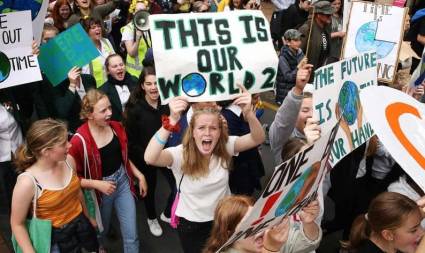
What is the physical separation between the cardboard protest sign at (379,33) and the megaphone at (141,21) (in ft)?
8.09

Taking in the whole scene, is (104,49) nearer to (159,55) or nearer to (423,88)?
(159,55)

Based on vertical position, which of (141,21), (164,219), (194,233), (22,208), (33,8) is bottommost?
(164,219)

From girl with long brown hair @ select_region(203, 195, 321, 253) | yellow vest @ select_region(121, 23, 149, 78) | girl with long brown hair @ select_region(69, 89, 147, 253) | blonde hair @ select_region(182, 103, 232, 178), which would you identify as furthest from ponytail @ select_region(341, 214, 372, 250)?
yellow vest @ select_region(121, 23, 149, 78)

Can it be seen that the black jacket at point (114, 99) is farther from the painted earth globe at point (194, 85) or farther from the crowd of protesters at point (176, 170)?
the painted earth globe at point (194, 85)

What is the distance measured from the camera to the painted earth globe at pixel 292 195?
1973 millimetres

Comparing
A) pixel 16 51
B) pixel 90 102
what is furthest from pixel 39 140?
pixel 16 51

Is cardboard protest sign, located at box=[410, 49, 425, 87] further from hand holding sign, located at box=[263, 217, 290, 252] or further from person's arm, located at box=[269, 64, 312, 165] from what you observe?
hand holding sign, located at box=[263, 217, 290, 252]

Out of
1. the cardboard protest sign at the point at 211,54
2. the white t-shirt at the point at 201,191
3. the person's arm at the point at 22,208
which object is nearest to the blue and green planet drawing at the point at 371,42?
the cardboard protest sign at the point at 211,54

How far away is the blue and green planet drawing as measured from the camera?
4887 millimetres

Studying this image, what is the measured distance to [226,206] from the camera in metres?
2.44

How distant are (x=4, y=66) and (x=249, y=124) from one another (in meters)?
2.09

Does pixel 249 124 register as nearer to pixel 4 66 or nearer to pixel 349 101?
pixel 349 101

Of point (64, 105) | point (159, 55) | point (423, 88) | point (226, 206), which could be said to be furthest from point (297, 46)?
point (226, 206)

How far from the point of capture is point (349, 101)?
306 cm
